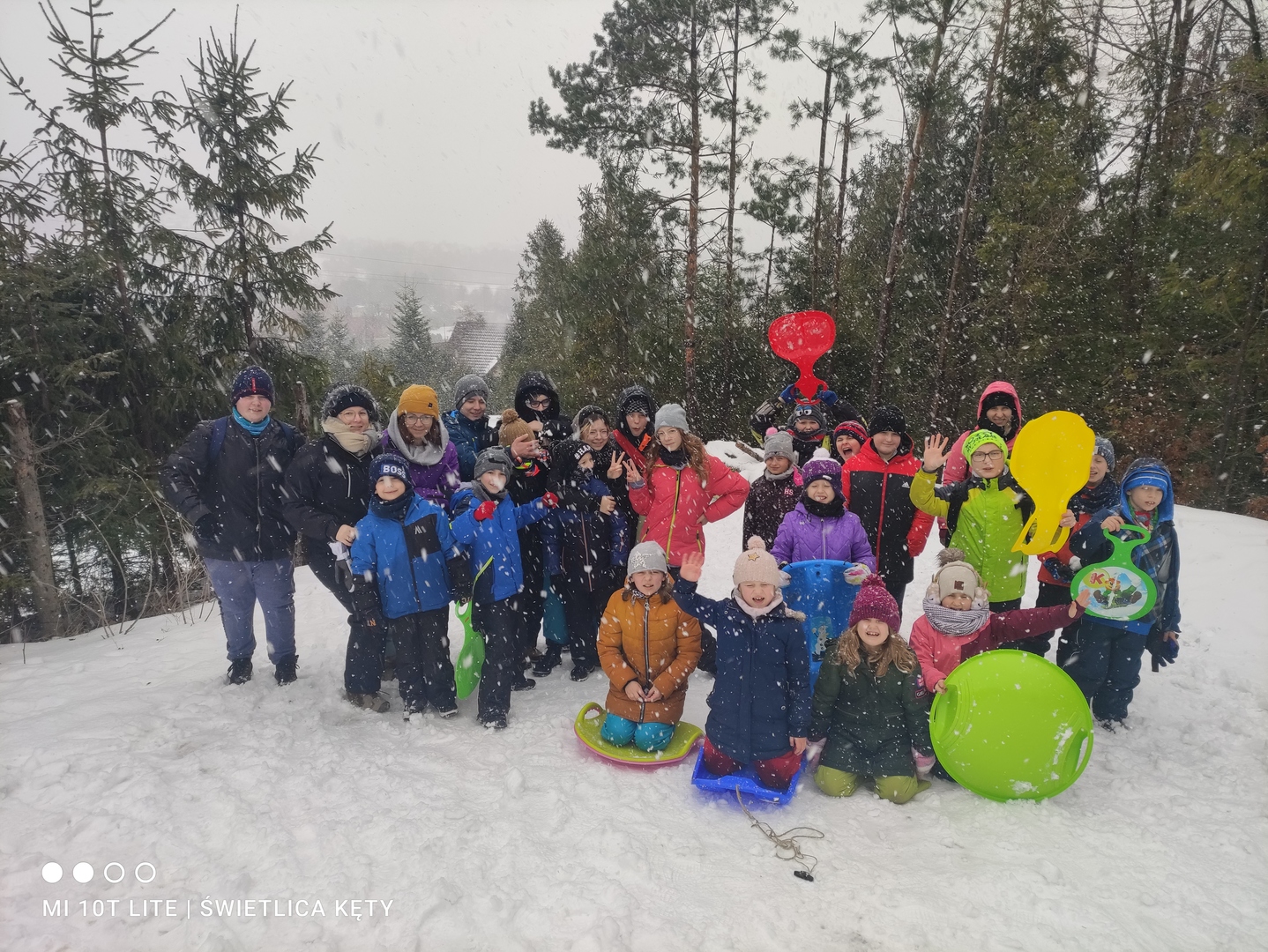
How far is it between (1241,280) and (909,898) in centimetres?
1279

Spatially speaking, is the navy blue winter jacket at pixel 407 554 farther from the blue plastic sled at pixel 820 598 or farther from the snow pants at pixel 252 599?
the blue plastic sled at pixel 820 598

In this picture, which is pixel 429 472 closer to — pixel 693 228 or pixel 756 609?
pixel 756 609

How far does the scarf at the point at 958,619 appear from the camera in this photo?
376 centimetres

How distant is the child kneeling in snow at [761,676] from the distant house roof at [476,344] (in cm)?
4528

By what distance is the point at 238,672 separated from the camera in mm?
4625

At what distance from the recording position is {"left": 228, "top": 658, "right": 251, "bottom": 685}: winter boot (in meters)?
4.61

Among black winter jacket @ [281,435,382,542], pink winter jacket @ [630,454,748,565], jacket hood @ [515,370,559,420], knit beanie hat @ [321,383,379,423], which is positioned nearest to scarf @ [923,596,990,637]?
pink winter jacket @ [630,454,748,565]

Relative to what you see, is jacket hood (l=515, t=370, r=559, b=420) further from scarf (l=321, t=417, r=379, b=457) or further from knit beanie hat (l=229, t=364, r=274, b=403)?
knit beanie hat (l=229, t=364, r=274, b=403)

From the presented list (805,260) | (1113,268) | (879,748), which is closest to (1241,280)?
(1113,268)

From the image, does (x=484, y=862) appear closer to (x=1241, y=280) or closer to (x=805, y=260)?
(x=1241, y=280)

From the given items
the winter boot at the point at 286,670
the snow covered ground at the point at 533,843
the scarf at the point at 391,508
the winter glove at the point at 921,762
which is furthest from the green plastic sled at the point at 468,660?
the winter glove at the point at 921,762

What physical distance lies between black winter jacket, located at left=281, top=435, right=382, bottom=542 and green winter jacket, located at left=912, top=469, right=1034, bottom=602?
390 centimetres

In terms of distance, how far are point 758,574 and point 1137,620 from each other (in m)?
2.55

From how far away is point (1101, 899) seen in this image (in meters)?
2.79
